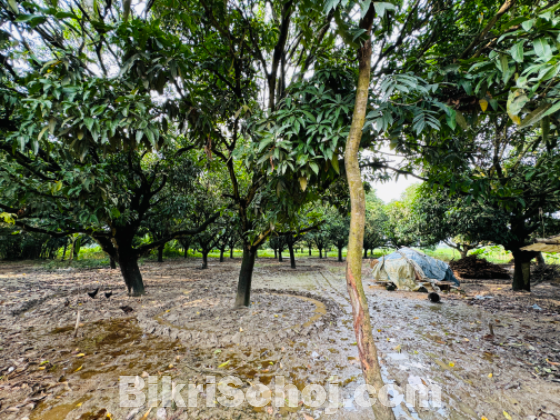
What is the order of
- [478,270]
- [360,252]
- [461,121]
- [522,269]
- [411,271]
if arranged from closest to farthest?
1. [360,252]
2. [461,121]
3. [522,269]
4. [411,271]
5. [478,270]

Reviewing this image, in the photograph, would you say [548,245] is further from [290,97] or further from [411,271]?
[290,97]

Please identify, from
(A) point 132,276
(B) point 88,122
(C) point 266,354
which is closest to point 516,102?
(B) point 88,122

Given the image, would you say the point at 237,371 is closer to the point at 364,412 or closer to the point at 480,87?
the point at 364,412

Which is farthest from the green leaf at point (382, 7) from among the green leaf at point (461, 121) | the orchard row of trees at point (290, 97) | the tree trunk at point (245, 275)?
the tree trunk at point (245, 275)

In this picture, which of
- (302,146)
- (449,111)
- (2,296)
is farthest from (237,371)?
(2,296)

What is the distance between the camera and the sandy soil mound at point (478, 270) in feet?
43.5

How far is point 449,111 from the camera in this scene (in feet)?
6.86

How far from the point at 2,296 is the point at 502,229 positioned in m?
16.3

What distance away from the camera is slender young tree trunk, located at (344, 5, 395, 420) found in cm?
160

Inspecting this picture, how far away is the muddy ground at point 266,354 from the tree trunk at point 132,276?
1.93ft

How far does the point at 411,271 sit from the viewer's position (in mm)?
11039

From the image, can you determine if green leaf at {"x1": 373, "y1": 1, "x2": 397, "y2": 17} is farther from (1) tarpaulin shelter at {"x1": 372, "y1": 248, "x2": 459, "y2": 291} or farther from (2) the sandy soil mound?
(2) the sandy soil mound

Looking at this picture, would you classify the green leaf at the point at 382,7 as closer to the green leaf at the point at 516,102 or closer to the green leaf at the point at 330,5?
the green leaf at the point at 330,5

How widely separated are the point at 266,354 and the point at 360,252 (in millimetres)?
3012
